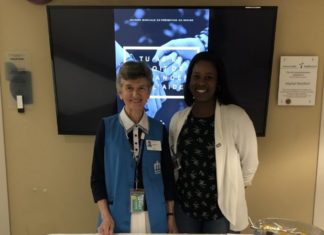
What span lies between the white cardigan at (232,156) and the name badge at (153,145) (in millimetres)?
297

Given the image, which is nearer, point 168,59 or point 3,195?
point 168,59

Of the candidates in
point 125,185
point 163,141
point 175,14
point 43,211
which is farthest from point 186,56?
point 43,211

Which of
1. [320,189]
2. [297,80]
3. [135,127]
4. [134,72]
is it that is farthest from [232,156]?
[320,189]

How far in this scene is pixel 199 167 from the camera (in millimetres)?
1688

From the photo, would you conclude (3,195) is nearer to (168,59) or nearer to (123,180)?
(123,180)

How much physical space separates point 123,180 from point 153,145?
0.22 m

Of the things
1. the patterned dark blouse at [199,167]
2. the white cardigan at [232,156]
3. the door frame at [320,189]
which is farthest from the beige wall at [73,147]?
the patterned dark blouse at [199,167]

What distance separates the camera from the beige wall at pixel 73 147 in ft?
6.81

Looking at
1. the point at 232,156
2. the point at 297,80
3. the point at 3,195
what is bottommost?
the point at 3,195

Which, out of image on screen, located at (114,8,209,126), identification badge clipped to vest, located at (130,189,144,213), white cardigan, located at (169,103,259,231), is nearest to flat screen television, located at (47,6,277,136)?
image on screen, located at (114,8,209,126)

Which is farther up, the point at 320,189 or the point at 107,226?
the point at 107,226

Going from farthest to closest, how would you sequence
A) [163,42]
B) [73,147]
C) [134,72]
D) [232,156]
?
1. [73,147]
2. [163,42]
3. [232,156]
4. [134,72]

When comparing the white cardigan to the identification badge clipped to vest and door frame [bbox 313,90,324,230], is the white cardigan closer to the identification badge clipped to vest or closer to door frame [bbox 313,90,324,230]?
the identification badge clipped to vest

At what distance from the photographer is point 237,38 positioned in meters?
1.98
